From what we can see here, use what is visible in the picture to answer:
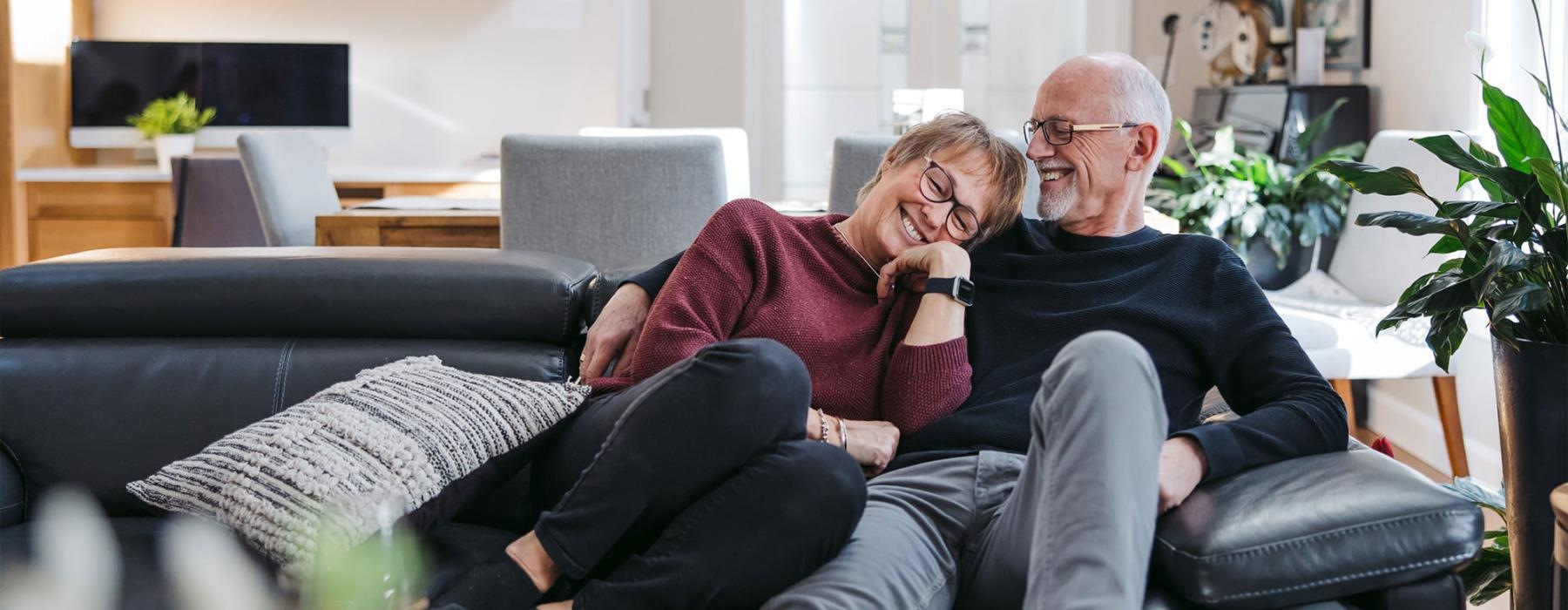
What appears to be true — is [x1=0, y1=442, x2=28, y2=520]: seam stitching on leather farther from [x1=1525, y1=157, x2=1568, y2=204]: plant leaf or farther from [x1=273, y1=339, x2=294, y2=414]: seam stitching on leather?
[x1=1525, y1=157, x2=1568, y2=204]: plant leaf

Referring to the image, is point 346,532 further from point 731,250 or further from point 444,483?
point 731,250

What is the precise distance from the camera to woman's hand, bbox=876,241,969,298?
181 centimetres

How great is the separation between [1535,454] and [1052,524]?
1.06 metres

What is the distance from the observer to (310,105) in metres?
5.62

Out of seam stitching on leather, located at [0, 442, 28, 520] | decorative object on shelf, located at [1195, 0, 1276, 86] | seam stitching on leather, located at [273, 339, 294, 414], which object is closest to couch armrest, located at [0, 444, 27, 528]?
seam stitching on leather, located at [0, 442, 28, 520]

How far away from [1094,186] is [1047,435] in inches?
28.6

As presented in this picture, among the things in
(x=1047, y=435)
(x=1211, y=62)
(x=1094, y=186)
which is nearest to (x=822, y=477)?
(x=1047, y=435)

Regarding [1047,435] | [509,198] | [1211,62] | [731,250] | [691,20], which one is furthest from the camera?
[691,20]

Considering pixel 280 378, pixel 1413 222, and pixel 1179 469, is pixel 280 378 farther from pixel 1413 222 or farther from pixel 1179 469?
pixel 1413 222

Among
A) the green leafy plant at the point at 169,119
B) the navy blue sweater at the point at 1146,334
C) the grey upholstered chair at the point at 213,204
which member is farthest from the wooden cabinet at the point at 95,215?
the navy blue sweater at the point at 1146,334

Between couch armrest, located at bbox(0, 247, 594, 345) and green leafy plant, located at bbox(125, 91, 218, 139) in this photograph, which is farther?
green leafy plant, located at bbox(125, 91, 218, 139)

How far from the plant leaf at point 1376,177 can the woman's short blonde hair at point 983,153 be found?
48 cm

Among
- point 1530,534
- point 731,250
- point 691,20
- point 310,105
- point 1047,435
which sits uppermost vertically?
point 691,20

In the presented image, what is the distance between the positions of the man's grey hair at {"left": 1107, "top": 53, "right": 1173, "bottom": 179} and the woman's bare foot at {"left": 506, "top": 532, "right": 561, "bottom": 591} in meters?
1.11
